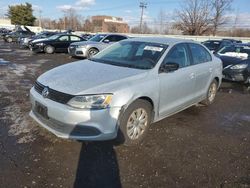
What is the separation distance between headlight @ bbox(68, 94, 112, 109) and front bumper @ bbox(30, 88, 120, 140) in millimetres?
57

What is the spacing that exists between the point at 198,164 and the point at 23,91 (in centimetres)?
514

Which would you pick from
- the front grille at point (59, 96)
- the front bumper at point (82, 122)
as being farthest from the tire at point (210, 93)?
the front grille at point (59, 96)

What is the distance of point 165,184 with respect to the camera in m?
3.04

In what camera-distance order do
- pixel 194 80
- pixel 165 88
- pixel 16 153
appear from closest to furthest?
pixel 16 153 < pixel 165 88 < pixel 194 80

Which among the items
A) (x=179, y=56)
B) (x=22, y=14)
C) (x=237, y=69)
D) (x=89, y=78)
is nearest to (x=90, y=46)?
(x=237, y=69)

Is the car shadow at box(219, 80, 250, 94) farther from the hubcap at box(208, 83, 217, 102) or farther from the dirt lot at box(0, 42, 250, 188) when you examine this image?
the dirt lot at box(0, 42, 250, 188)

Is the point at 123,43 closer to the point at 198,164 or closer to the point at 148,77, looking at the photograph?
the point at 148,77

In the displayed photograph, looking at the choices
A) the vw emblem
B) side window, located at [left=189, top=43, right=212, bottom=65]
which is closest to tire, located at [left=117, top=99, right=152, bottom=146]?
the vw emblem

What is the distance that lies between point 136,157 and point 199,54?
2944 millimetres

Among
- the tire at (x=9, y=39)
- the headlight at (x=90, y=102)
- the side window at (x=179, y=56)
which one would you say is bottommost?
the tire at (x=9, y=39)

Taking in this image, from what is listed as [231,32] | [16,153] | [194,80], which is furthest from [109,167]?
[231,32]

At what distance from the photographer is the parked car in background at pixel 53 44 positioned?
18.2 metres

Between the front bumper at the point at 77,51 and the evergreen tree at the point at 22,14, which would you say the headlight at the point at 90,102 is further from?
the evergreen tree at the point at 22,14

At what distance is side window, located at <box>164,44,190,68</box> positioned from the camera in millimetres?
4566
